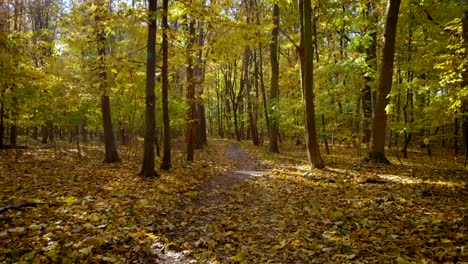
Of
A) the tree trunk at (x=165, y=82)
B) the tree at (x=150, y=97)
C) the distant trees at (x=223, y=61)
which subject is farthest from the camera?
the tree trunk at (x=165, y=82)

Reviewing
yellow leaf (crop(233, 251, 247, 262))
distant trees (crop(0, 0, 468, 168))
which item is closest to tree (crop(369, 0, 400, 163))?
distant trees (crop(0, 0, 468, 168))

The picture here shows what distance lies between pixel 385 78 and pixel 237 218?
8.24 meters

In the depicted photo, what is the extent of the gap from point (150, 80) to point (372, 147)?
847 centimetres

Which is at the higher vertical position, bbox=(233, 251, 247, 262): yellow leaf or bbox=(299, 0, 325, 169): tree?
bbox=(299, 0, 325, 169): tree

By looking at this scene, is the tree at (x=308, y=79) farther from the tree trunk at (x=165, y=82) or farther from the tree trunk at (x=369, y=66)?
the tree trunk at (x=165, y=82)

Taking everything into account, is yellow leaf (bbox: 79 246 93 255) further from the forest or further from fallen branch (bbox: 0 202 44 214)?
fallen branch (bbox: 0 202 44 214)

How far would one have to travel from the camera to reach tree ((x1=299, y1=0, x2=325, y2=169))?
1201 centimetres

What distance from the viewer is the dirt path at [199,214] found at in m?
5.35

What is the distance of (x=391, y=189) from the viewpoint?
8.60 metres

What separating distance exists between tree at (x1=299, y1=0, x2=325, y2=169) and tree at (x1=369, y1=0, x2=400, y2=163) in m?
2.26

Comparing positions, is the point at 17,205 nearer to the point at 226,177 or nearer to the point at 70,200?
the point at 70,200

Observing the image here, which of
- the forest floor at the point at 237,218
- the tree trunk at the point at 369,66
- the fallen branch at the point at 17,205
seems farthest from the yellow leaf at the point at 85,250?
the tree trunk at the point at 369,66

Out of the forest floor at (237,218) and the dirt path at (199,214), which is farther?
the dirt path at (199,214)

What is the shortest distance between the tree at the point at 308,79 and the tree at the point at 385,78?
7.43ft
